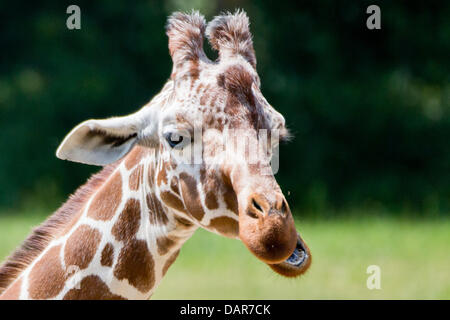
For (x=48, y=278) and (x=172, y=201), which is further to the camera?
(x=48, y=278)

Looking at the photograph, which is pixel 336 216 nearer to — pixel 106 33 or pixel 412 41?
pixel 412 41

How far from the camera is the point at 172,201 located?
3527 mm

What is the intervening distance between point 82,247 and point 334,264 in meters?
5.81

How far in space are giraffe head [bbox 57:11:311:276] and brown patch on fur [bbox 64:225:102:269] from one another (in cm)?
36

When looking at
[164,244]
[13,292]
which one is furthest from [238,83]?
[13,292]

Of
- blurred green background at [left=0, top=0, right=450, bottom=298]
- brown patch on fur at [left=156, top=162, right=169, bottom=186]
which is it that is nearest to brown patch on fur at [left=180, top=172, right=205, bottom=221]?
brown patch on fur at [left=156, top=162, right=169, bottom=186]

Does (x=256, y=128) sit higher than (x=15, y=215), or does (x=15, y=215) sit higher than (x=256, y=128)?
(x=256, y=128)

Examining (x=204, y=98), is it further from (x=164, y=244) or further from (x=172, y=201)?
(x=164, y=244)

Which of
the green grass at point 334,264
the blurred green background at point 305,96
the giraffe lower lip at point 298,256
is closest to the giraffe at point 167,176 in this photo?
the giraffe lower lip at point 298,256

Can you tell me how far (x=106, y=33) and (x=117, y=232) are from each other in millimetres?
12011

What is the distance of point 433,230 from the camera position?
10.8 m

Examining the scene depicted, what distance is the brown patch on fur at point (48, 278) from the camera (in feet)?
11.9

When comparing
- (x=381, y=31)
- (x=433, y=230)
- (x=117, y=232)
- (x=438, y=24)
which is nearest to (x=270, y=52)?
(x=381, y=31)

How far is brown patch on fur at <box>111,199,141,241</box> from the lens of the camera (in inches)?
142
